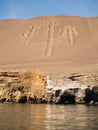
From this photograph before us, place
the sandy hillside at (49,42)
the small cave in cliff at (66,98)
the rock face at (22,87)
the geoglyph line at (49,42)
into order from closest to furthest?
the small cave in cliff at (66,98), the rock face at (22,87), the sandy hillside at (49,42), the geoglyph line at (49,42)

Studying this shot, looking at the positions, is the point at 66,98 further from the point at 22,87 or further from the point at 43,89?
the point at 22,87

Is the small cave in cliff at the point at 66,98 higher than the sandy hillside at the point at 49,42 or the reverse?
the reverse

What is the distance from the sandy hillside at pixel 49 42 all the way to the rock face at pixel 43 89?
73.7 ft

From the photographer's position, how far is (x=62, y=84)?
1897 inches

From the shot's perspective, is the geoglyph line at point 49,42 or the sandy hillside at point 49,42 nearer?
the sandy hillside at point 49,42

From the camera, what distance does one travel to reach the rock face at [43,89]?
47.7 meters

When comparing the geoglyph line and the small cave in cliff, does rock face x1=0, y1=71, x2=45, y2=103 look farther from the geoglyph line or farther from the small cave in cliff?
the geoglyph line

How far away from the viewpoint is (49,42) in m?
89.4

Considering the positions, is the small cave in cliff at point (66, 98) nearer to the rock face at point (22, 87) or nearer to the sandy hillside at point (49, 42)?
the rock face at point (22, 87)

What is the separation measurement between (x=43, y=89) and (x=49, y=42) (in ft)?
134

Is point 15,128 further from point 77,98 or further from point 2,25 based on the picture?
point 2,25

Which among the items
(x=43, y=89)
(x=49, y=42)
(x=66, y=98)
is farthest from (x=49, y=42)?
(x=66, y=98)

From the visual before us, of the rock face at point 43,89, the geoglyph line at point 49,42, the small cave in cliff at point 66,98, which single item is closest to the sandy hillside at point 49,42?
the geoglyph line at point 49,42

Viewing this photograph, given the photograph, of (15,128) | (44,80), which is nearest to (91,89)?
(44,80)
